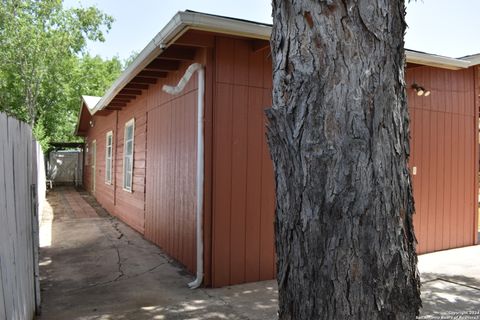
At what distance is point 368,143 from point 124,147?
8108mm

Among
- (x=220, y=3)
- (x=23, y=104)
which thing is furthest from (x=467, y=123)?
(x=23, y=104)

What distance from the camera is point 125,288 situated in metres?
4.33

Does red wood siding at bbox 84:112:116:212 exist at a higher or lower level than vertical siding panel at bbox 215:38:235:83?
lower

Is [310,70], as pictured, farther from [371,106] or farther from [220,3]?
[220,3]

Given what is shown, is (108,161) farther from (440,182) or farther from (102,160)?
(440,182)

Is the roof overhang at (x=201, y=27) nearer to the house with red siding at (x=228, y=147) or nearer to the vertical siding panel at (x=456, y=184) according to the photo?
the house with red siding at (x=228, y=147)

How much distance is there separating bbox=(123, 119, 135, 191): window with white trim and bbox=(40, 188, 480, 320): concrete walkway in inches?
75.2

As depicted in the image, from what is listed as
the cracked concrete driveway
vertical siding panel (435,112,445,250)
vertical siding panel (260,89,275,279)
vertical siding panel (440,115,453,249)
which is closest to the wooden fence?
the cracked concrete driveway

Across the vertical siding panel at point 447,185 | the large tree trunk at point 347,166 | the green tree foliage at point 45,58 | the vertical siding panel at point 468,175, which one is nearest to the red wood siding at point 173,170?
the large tree trunk at point 347,166

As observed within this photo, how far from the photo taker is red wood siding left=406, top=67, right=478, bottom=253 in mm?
5973

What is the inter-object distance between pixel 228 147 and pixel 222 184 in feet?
1.35

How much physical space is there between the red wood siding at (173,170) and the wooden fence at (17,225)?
1817 millimetres

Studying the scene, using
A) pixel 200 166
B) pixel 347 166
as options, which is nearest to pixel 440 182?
pixel 200 166

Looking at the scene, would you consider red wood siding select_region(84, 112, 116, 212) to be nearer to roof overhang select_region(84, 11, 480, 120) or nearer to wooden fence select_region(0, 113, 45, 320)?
roof overhang select_region(84, 11, 480, 120)
